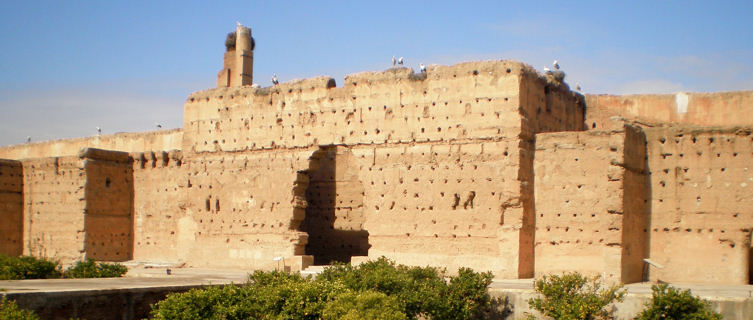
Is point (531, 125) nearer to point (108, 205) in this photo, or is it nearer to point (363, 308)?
point (363, 308)

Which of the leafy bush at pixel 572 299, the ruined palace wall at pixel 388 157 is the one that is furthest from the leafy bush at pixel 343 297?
the ruined palace wall at pixel 388 157

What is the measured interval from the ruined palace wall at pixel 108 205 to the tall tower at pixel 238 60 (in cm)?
403

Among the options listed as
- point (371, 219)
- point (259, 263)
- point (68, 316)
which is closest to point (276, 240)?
point (259, 263)

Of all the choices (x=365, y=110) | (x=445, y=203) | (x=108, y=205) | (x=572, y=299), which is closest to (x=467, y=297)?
(x=572, y=299)

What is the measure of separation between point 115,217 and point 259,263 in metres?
5.35

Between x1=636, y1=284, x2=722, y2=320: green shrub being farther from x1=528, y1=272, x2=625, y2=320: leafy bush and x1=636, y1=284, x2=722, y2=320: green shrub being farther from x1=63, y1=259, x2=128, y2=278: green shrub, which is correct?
x1=63, y1=259, x2=128, y2=278: green shrub

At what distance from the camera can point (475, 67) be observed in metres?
18.1

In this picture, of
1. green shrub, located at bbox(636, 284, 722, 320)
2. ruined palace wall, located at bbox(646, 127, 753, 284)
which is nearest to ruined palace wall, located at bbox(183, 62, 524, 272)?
ruined palace wall, located at bbox(646, 127, 753, 284)

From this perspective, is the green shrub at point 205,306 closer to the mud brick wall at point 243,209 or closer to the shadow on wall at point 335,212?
the mud brick wall at point 243,209

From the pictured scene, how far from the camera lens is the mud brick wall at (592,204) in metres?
16.6

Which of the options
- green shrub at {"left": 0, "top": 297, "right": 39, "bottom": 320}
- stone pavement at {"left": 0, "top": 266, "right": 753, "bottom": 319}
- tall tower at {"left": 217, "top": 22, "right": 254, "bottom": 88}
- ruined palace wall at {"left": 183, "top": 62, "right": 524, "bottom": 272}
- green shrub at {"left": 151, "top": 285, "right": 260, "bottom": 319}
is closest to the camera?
green shrub at {"left": 0, "top": 297, "right": 39, "bottom": 320}

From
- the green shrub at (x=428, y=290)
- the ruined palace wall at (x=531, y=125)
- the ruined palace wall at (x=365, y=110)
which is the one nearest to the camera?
the green shrub at (x=428, y=290)

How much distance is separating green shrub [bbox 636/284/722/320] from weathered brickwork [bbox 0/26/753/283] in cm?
373

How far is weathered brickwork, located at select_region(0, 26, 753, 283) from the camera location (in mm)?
16922
